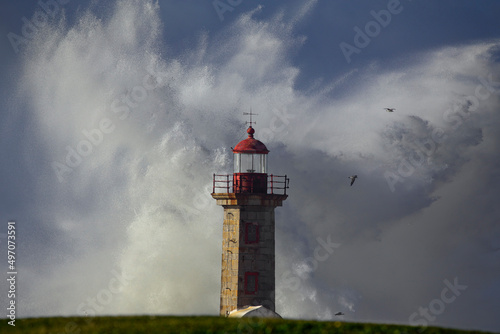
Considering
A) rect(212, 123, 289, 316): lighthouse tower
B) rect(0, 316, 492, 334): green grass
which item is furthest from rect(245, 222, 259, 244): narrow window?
rect(0, 316, 492, 334): green grass

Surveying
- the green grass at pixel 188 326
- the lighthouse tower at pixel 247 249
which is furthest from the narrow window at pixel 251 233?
the green grass at pixel 188 326

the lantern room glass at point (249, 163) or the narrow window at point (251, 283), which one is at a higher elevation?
the lantern room glass at point (249, 163)

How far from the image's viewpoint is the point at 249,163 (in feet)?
152

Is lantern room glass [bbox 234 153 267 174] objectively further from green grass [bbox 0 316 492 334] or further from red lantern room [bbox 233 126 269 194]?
green grass [bbox 0 316 492 334]

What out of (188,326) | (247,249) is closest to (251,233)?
(247,249)

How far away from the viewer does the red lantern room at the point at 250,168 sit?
45156 mm

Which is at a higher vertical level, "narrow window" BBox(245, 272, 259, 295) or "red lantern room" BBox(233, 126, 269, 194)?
"red lantern room" BBox(233, 126, 269, 194)

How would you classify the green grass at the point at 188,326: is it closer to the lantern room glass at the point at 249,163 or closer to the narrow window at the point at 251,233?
the narrow window at the point at 251,233

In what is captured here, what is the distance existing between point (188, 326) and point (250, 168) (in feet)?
59.5

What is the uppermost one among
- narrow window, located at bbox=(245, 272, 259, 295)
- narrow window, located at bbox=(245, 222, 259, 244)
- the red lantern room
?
the red lantern room

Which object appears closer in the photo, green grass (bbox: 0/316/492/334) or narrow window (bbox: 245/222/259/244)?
green grass (bbox: 0/316/492/334)

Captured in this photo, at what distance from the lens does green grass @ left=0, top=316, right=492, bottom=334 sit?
93.8ft

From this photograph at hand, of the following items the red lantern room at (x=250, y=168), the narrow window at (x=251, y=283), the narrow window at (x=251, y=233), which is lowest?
the narrow window at (x=251, y=283)

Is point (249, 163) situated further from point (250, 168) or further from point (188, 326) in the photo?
point (188, 326)
